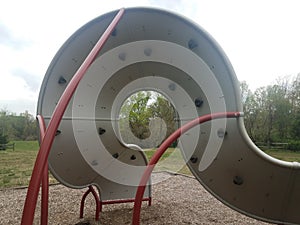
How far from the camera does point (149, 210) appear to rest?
4.00m

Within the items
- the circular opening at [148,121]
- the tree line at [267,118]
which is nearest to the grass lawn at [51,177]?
the circular opening at [148,121]

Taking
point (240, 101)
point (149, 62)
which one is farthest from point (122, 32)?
point (240, 101)

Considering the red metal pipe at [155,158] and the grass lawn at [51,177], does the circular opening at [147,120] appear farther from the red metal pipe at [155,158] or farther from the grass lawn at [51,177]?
the red metal pipe at [155,158]

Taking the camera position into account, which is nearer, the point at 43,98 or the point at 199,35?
the point at 199,35

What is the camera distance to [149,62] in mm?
2988

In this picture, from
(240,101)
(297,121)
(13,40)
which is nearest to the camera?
(240,101)

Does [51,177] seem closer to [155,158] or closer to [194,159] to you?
[194,159]

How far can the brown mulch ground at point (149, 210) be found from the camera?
3.56 meters

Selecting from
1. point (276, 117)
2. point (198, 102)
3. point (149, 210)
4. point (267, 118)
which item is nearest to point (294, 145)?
point (276, 117)

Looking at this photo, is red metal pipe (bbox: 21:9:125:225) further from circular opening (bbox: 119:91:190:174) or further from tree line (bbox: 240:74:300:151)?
tree line (bbox: 240:74:300:151)

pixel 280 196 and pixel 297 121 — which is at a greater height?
pixel 297 121

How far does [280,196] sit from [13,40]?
11270mm

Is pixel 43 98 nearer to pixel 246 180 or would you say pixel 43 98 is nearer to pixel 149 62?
pixel 149 62

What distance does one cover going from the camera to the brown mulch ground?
356 cm
